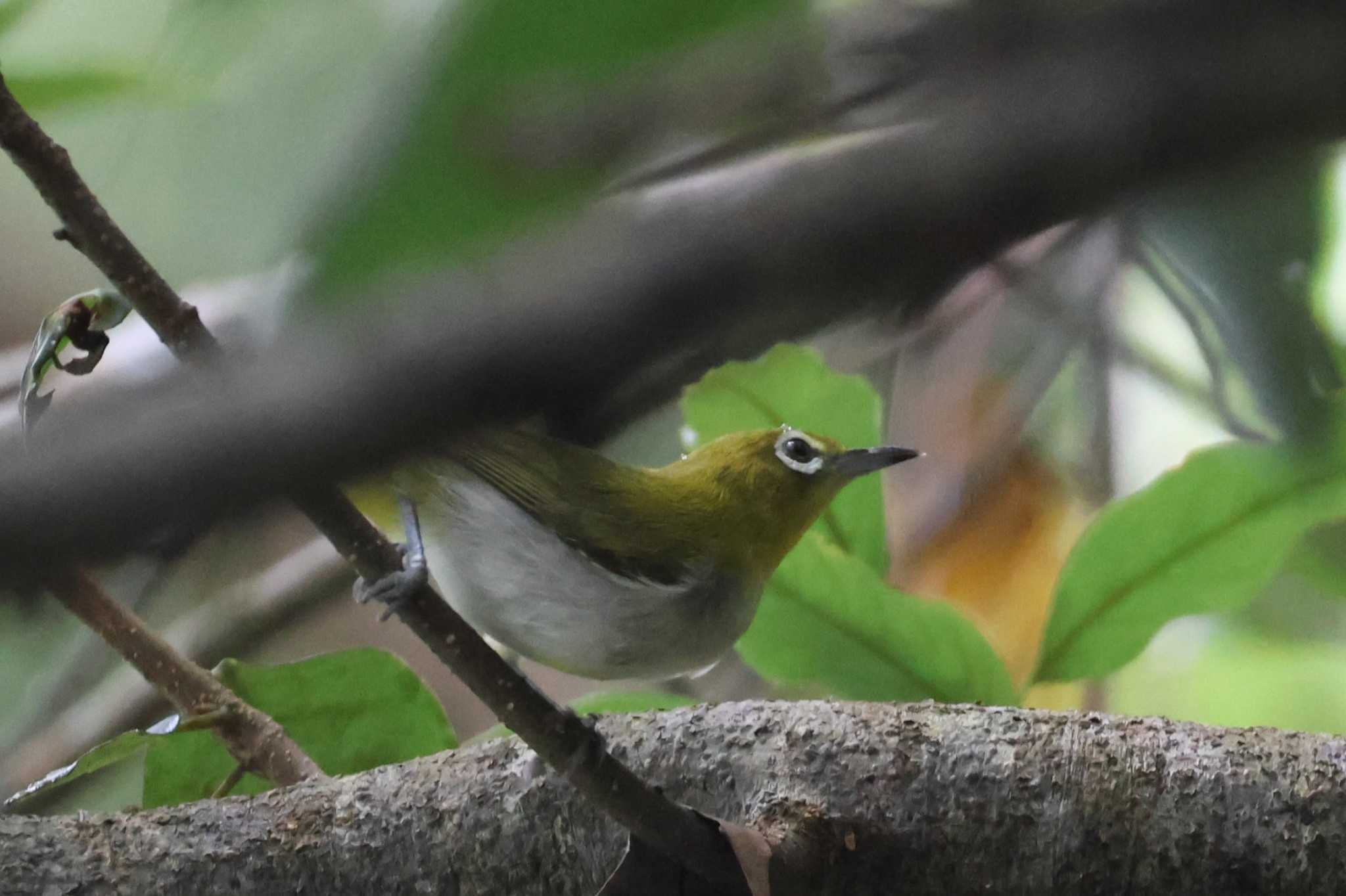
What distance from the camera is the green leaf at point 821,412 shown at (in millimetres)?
1257

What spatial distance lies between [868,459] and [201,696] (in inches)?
24.6

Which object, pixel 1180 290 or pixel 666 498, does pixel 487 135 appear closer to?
pixel 1180 290

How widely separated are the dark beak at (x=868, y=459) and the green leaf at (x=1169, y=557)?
196 mm

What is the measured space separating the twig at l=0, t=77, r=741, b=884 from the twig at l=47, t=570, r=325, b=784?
408mm

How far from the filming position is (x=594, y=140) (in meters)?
0.13

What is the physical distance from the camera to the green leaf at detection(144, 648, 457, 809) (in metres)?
1.06

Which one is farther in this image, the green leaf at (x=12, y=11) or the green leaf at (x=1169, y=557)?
the green leaf at (x=1169, y=557)

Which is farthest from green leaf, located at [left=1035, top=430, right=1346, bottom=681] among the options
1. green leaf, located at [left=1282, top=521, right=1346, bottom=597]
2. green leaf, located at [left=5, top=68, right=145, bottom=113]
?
green leaf, located at [left=5, top=68, right=145, bottom=113]

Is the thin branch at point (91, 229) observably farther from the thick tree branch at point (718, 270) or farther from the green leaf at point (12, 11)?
the thick tree branch at point (718, 270)

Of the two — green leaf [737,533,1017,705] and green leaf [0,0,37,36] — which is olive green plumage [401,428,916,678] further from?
green leaf [0,0,37,36]

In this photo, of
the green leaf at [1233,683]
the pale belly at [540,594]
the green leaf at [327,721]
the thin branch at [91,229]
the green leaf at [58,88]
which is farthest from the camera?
the green leaf at [1233,683]

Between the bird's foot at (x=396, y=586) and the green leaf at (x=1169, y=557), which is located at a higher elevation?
the bird's foot at (x=396, y=586)

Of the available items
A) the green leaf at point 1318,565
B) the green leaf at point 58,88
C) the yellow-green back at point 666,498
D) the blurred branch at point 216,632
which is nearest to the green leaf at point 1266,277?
the green leaf at point 58,88

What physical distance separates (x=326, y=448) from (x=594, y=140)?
43 millimetres
